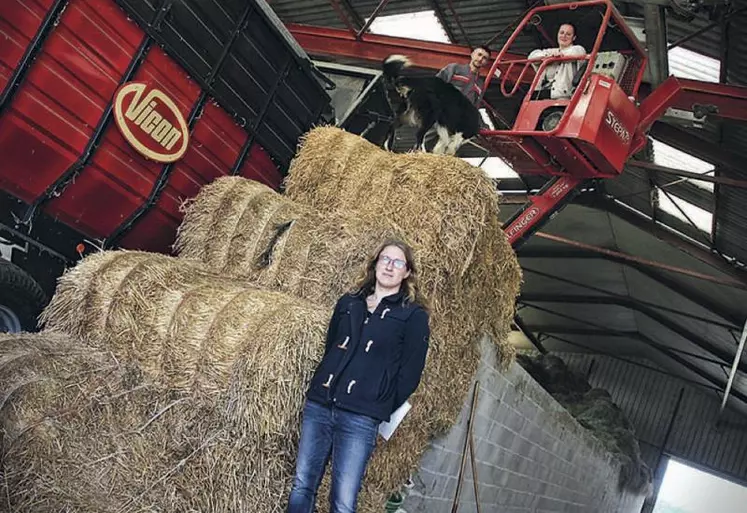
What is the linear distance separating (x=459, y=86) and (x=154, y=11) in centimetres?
347

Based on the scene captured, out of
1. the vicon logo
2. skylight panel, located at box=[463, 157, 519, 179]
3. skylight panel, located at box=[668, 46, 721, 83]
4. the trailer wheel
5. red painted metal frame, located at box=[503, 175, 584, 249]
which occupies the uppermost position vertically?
skylight panel, located at box=[668, 46, 721, 83]

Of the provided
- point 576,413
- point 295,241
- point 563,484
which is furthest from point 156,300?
point 576,413

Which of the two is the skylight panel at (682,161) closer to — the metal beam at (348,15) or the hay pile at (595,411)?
the hay pile at (595,411)

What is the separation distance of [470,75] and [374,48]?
4143mm

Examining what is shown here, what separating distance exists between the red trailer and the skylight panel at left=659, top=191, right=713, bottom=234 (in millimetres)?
8177

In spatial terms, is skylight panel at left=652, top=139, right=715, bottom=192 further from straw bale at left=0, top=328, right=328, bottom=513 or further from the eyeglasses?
straw bale at left=0, top=328, right=328, bottom=513

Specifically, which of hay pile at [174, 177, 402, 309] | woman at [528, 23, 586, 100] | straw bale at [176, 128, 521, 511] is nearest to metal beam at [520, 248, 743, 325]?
woman at [528, 23, 586, 100]

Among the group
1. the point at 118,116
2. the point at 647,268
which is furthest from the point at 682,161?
the point at 118,116

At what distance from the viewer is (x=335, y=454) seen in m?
3.26

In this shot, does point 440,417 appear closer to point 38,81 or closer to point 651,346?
point 38,81

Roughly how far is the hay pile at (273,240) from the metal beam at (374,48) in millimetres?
5937

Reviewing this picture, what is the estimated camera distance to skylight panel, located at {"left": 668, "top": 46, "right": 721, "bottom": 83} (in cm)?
865

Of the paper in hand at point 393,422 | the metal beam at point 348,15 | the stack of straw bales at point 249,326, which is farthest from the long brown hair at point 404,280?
the metal beam at point 348,15

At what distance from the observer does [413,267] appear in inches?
136
